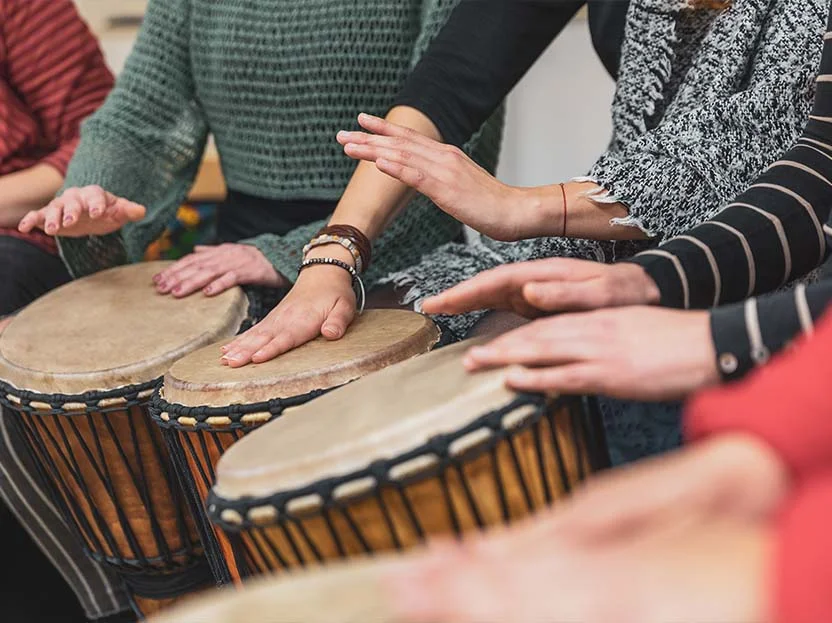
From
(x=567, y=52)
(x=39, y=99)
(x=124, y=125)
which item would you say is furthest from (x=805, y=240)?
(x=39, y=99)

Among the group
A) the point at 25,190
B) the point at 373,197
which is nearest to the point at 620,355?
the point at 373,197

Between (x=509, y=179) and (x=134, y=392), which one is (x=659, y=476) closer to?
(x=134, y=392)

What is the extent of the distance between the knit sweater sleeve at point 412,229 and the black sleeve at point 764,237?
59 centimetres

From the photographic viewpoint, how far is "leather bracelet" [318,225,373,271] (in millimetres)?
1248

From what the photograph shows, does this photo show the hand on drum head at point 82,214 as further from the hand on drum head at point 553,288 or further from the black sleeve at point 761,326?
the black sleeve at point 761,326

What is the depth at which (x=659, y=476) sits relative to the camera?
0.54 m

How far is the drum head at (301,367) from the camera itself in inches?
38.1

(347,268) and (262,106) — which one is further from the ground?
(262,106)

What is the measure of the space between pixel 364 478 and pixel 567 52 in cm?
162

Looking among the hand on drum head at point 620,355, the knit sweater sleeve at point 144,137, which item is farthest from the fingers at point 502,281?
the knit sweater sleeve at point 144,137

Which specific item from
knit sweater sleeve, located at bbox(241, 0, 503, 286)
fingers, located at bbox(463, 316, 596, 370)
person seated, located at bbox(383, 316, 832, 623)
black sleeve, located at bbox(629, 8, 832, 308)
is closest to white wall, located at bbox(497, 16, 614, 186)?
knit sweater sleeve, located at bbox(241, 0, 503, 286)

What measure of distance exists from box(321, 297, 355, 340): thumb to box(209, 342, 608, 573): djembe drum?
0.26 m

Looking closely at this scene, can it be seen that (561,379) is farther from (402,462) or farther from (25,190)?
(25,190)

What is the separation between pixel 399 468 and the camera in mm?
724
